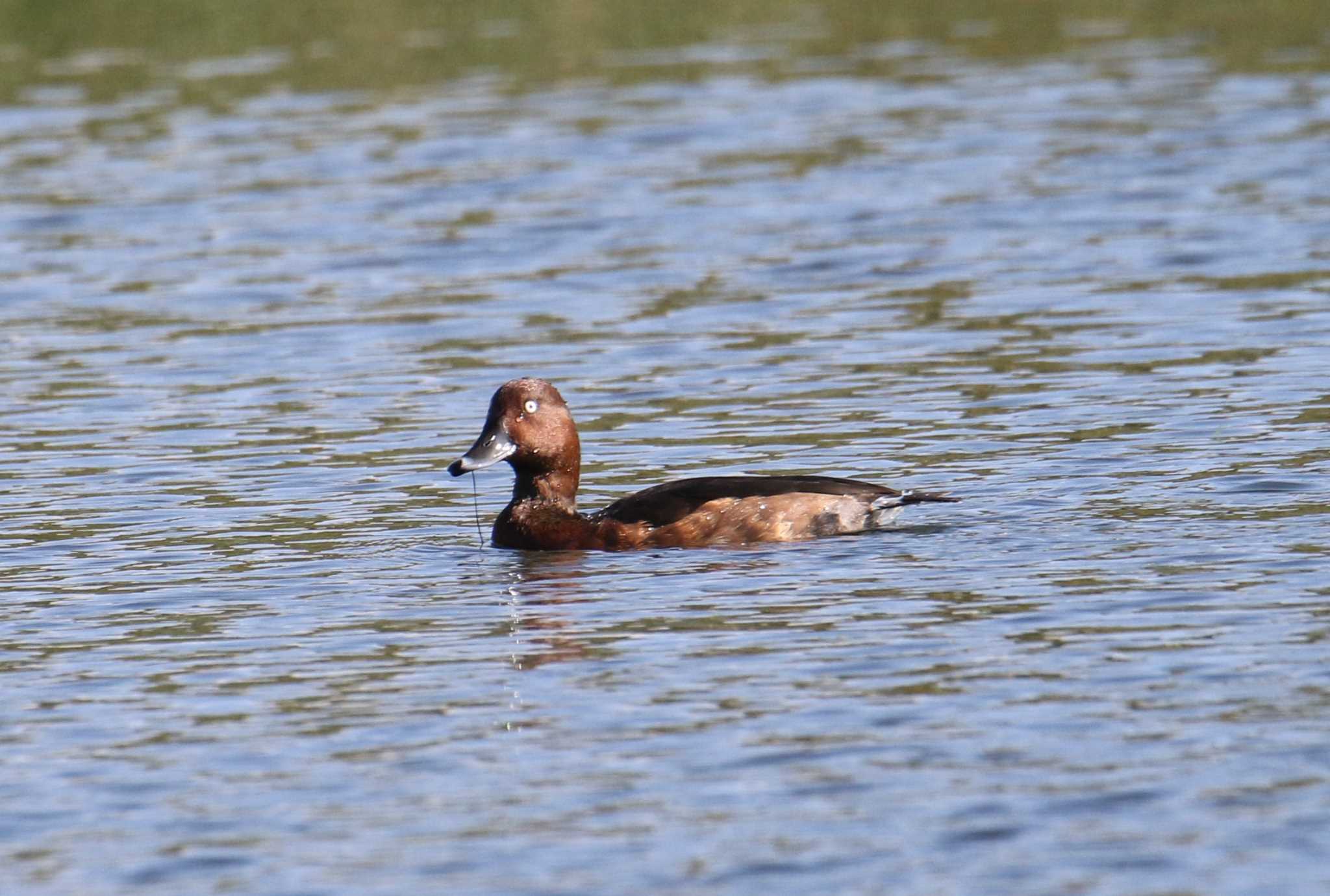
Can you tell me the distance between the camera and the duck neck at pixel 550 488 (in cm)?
1324

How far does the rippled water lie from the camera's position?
807 centimetres

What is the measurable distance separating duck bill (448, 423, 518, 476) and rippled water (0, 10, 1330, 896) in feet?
1.30

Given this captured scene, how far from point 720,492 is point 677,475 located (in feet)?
6.42

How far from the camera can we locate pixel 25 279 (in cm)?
2198

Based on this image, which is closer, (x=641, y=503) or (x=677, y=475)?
(x=641, y=503)

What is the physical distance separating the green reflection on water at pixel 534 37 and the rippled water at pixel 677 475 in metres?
2.14

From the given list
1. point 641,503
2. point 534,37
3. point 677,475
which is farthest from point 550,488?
point 534,37

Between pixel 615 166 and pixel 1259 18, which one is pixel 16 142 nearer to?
pixel 615 166

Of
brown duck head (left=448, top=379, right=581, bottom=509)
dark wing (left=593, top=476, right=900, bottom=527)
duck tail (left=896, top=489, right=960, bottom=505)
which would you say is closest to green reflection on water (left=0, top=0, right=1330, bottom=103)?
brown duck head (left=448, top=379, right=581, bottom=509)

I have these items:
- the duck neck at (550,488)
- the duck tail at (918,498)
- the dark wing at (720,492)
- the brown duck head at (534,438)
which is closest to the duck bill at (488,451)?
the brown duck head at (534,438)

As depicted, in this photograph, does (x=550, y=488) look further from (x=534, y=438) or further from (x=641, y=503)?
(x=641, y=503)

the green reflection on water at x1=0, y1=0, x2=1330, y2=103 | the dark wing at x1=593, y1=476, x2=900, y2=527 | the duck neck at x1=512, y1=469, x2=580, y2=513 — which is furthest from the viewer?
the green reflection on water at x1=0, y1=0, x2=1330, y2=103

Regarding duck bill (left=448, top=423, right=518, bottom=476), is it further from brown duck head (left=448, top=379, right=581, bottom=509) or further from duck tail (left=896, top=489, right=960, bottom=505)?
duck tail (left=896, top=489, right=960, bottom=505)

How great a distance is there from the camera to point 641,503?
41.2ft
